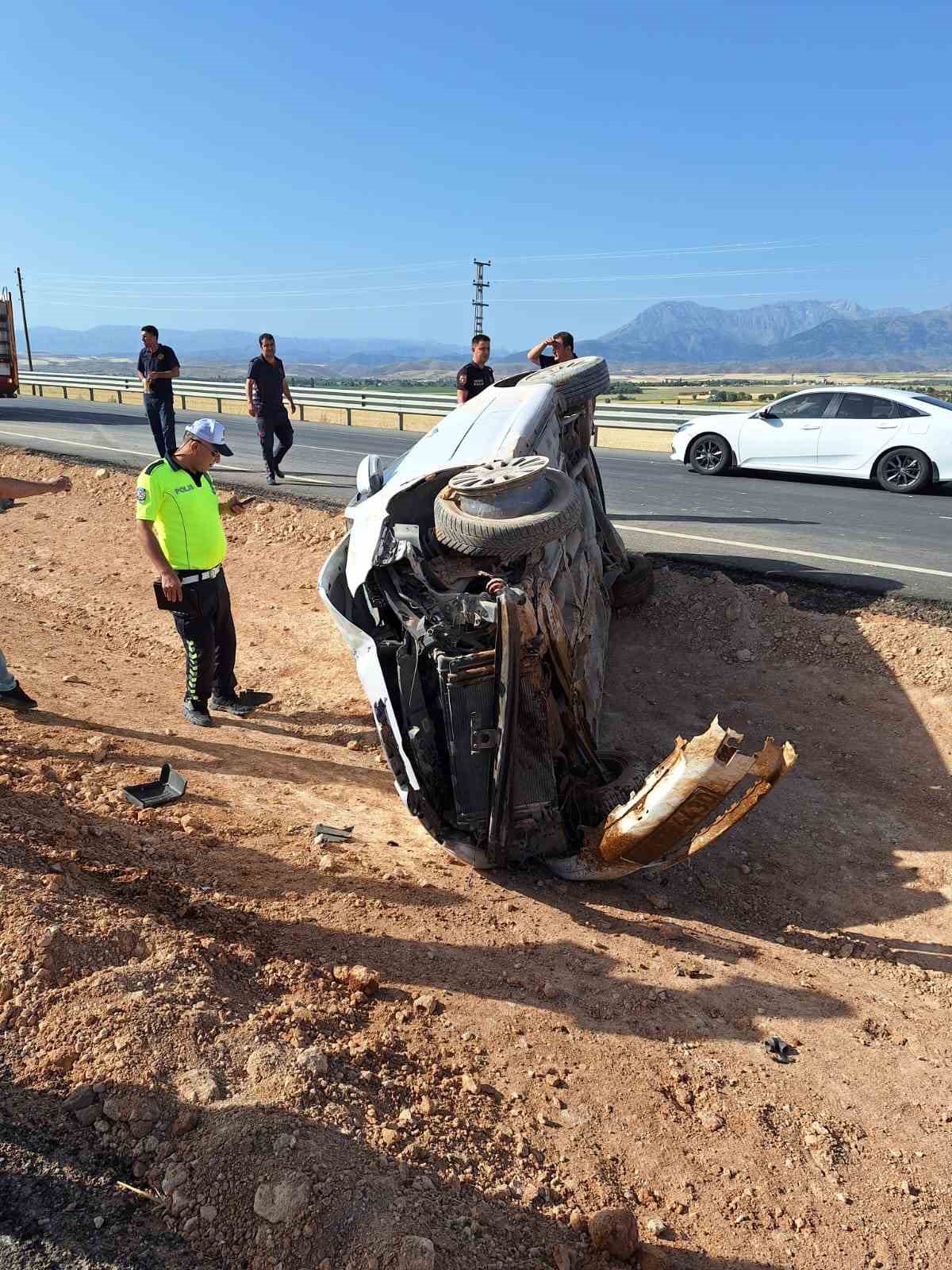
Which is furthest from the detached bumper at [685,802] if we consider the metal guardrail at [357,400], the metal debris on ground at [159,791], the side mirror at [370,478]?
the metal guardrail at [357,400]

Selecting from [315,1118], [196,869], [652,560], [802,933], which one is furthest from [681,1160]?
[652,560]

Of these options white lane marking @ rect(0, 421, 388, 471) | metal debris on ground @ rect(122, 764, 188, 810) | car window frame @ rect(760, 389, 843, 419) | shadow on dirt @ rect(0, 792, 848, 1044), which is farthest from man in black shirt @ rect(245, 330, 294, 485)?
shadow on dirt @ rect(0, 792, 848, 1044)

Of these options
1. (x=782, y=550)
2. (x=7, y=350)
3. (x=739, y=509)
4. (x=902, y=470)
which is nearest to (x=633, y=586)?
(x=782, y=550)

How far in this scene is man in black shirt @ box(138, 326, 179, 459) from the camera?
10727 mm

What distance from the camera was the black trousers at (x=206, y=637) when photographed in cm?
581

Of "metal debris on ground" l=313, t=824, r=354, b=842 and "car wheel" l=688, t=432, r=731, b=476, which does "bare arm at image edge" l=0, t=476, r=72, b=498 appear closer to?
"metal debris on ground" l=313, t=824, r=354, b=842

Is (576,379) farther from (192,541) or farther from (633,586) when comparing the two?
(192,541)

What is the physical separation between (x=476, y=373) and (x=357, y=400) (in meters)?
16.1

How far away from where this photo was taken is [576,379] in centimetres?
706

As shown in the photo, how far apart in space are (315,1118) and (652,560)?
6.65 m

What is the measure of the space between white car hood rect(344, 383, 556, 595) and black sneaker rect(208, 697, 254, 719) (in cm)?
193

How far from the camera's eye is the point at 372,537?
456 centimetres

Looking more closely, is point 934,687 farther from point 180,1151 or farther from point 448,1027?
point 180,1151

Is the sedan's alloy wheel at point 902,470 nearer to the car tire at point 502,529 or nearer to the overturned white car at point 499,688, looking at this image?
the overturned white car at point 499,688
